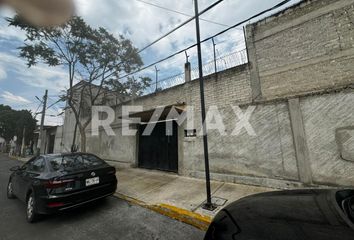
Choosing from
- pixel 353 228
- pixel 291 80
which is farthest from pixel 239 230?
pixel 291 80

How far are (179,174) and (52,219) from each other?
13.7ft

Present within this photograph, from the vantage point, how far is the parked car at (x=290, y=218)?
117cm

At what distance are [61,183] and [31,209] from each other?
3.27 ft

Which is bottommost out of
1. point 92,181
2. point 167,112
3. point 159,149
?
point 92,181

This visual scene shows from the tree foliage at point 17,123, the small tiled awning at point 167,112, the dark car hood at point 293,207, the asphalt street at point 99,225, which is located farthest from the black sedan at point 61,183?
the tree foliage at point 17,123

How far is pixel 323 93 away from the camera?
4.22m

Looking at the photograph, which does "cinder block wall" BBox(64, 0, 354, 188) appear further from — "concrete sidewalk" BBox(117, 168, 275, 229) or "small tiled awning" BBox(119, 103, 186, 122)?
"small tiled awning" BBox(119, 103, 186, 122)

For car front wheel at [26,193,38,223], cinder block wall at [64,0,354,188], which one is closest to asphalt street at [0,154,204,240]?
car front wheel at [26,193,38,223]

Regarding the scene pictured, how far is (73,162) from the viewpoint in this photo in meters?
4.25

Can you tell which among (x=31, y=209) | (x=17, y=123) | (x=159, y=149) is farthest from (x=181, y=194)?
(x=17, y=123)

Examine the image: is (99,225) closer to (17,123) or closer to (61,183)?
(61,183)

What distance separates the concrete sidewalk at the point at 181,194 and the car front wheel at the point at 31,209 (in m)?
1.93

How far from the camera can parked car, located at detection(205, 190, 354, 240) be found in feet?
3.85

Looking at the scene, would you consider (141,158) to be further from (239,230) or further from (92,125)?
(239,230)
